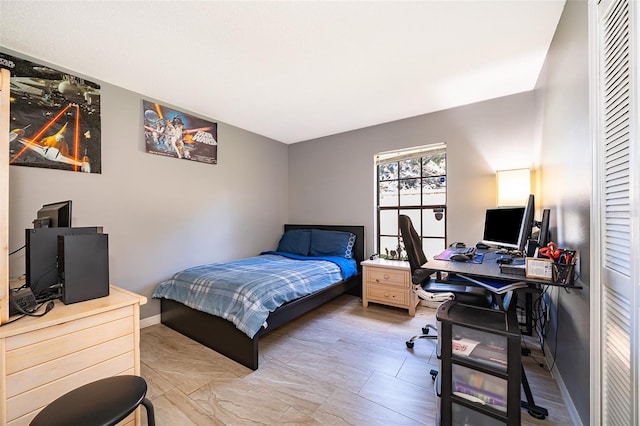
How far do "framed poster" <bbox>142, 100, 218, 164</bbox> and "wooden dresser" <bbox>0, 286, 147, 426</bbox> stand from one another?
221 centimetres

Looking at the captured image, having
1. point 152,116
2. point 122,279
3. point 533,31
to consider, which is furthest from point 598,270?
point 152,116

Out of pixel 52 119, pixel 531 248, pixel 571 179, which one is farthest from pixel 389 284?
pixel 52 119

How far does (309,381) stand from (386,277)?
5.52 ft

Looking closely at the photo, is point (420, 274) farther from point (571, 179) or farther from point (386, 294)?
point (386, 294)

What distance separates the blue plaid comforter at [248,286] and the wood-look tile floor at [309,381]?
1.25ft

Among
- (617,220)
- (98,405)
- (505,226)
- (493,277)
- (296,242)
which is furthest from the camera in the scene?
(296,242)

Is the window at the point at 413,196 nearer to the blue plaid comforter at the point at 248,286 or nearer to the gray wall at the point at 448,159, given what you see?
the gray wall at the point at 448,159

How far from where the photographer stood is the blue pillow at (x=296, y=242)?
158 inches

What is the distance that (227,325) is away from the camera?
7.13 feet

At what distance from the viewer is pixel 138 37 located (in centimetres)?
190

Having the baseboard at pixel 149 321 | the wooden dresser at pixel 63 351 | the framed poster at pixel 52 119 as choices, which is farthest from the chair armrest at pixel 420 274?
the framed poster at pixel 52 119

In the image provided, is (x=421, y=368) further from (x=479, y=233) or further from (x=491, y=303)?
(x=479, y=233)

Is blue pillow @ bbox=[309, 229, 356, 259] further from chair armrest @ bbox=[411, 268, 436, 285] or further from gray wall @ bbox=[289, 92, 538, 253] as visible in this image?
chair armrest @ bbox=[411, 268, 436, 285]

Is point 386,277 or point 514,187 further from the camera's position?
point 386,277
